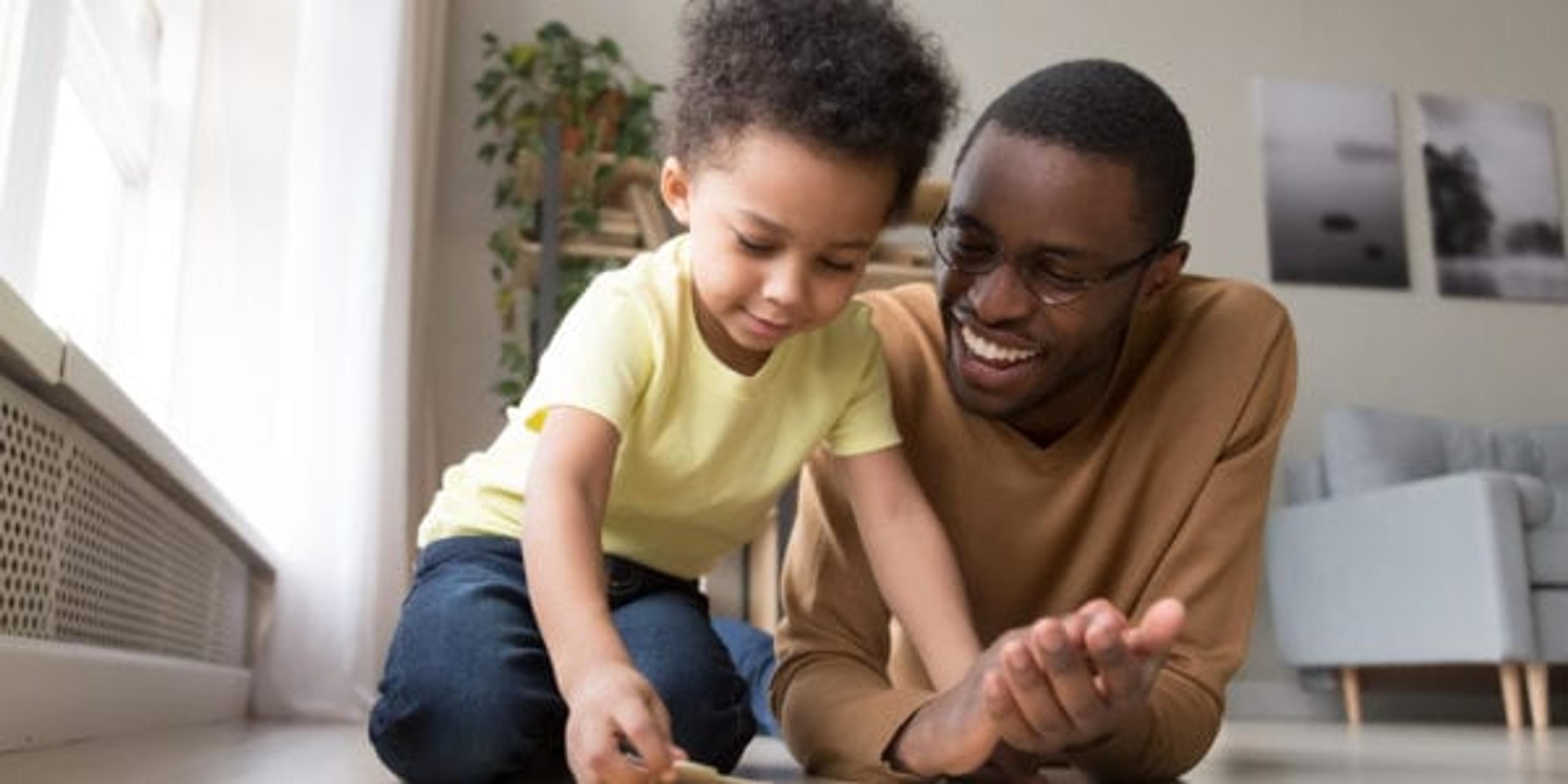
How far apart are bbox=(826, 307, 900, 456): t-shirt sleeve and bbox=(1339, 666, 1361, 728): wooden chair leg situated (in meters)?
2.70

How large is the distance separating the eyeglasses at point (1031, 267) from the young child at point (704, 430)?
97 millimetres

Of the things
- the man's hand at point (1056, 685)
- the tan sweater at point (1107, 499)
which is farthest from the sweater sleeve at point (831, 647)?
the man's hand at point (1056, 685)

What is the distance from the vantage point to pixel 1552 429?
422 cm

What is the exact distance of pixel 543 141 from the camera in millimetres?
3398

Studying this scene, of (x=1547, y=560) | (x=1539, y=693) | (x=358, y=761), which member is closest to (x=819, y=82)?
(x=358, y=761)

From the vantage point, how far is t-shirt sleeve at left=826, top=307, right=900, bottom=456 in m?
1.18

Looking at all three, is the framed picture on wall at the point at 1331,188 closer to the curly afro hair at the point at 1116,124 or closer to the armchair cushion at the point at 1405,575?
the armchair cushion at the point at 1405,575

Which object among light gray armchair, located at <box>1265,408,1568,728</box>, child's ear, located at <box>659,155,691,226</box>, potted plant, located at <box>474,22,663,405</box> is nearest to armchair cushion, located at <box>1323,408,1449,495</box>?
light gray armchair, located at <box>1265,408,1568,728</box>

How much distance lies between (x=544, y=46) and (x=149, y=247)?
1.35m

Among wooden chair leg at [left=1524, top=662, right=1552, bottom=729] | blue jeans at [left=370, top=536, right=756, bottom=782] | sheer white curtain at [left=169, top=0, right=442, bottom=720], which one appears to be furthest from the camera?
wooden chair leg at [left=1524, top=662, right=1552, bottom=729]

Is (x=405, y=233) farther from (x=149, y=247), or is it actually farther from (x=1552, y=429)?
(x=1552, y=429)

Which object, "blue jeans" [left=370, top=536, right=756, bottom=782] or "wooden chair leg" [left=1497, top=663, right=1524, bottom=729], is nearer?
"blue jeans" [left=370, top=536, right=756, bottom=782]

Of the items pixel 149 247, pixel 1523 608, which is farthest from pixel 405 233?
pixel 1523 608

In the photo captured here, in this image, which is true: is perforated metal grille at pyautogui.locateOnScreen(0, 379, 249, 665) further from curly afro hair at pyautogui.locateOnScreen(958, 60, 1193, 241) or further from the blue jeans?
curly afro hair at pyautogui.locateOnScreen(958, 60, 1193, 241)
